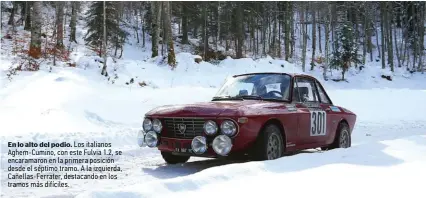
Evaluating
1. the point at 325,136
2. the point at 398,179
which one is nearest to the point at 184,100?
the point at 325,136

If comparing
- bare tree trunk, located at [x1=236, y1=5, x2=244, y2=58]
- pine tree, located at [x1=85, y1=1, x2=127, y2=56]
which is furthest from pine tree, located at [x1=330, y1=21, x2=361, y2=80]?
pine tree, located at [x1=85, y1=1, x2=127, y2=56]

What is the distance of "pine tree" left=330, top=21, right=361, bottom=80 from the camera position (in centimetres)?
3581

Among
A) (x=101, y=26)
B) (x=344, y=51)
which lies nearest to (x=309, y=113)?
(x=101, y=26)

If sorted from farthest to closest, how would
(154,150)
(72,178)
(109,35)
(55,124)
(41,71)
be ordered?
(109,35), (41,71), (55,124), (154,150), (72,178)

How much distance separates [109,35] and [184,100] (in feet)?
53.3

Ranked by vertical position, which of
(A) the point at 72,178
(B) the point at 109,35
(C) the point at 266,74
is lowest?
(A) the point at 72,178

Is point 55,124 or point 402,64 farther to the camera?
point 402,64

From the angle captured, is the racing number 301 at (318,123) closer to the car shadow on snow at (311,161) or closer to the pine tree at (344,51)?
the car shadow on snow at (311,161)

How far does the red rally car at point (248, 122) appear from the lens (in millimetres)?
5734

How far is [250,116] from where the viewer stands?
19.0 feet

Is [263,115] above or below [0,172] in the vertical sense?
above

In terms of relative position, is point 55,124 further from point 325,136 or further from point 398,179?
point 398,179

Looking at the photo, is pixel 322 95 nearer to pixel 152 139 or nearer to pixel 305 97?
pixel 305 97

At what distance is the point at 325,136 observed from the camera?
760 cm
